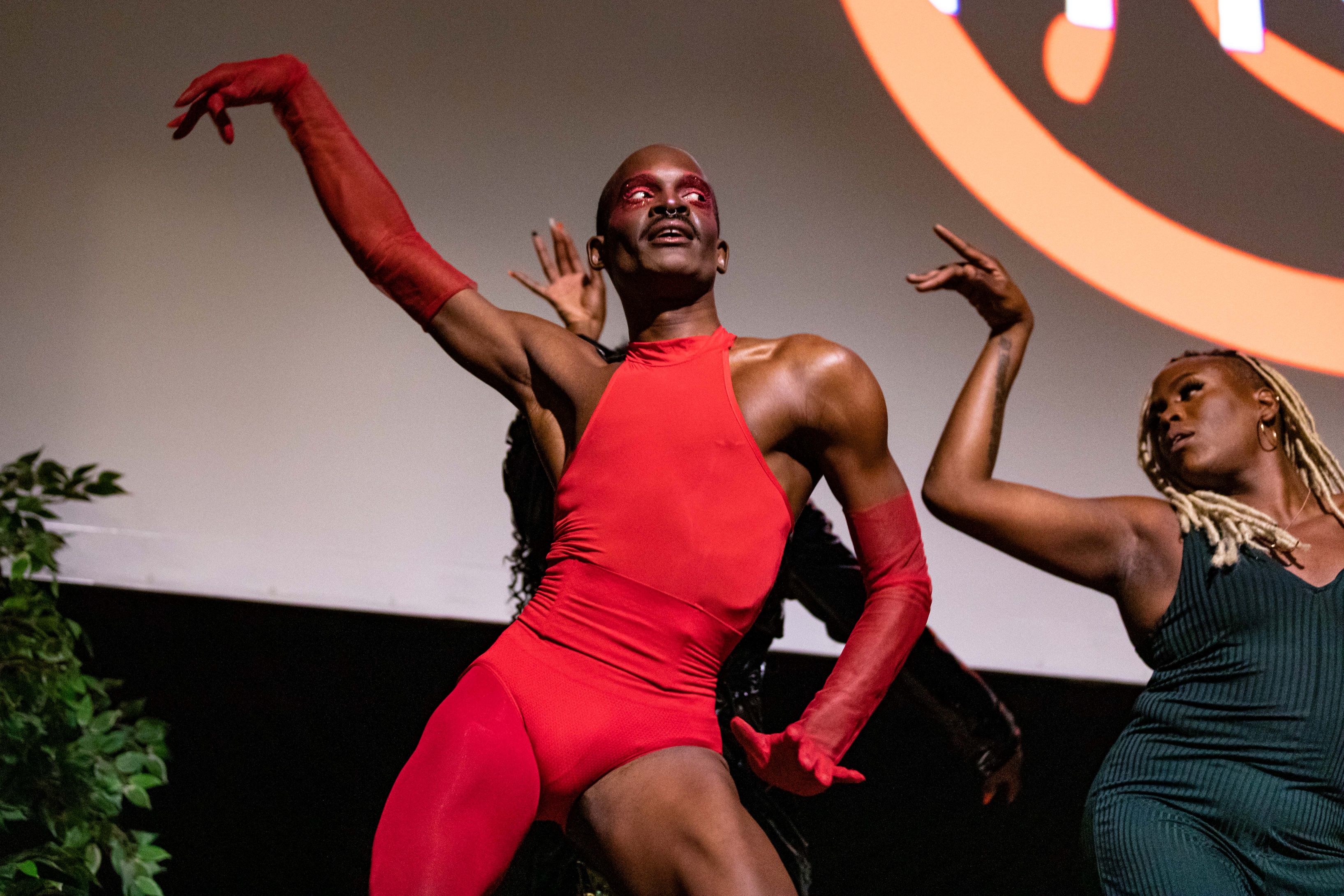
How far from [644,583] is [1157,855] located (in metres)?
0.73

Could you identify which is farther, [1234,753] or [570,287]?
[570,287]

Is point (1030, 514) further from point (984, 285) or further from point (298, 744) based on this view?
point (298, 744)

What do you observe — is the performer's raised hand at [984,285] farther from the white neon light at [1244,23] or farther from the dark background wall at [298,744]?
the white neon light at [1244,23]

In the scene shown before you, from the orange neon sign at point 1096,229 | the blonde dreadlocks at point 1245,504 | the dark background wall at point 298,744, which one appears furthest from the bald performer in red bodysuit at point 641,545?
the orange neon sign at point 1096,229

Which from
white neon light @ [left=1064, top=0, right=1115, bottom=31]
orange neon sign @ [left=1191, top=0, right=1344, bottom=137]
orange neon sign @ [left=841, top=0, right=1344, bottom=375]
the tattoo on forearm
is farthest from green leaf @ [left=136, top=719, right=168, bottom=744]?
orange neon sign @ [left=1191, top=0, right=1344, bottom=137]

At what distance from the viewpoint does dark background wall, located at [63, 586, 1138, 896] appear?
2516 millimetres

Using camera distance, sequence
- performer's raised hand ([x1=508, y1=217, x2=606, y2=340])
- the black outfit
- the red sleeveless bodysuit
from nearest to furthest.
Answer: the red sleeveless bodysuit
the black outfit
performer's raised hand ([x1=508, y1=217, x2=606, y2=340])

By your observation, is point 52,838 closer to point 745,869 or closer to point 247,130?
point 247,130

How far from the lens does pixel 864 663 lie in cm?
134

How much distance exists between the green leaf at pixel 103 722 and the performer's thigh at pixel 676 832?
129cm

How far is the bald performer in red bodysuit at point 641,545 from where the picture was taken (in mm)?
1230

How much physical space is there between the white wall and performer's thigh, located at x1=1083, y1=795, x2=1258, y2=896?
1188 millimetres

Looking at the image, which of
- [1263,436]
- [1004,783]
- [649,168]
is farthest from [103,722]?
[1263,436]

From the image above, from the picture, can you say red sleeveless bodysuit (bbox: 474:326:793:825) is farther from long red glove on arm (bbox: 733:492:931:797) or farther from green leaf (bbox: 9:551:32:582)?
green leaf (bbox: 9:551:32:582)
